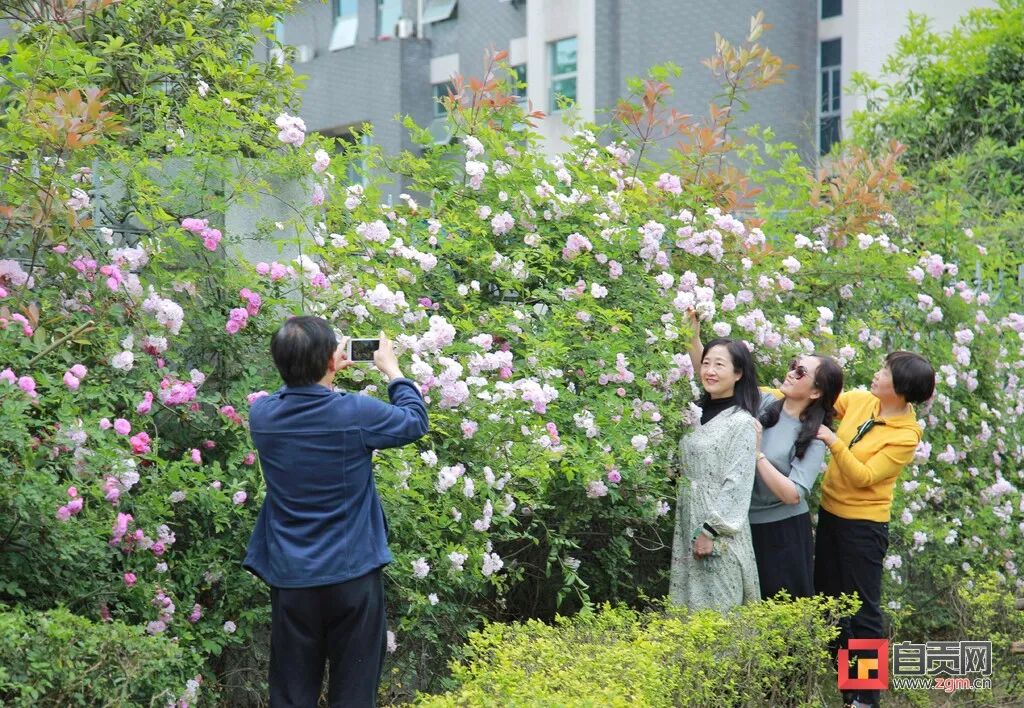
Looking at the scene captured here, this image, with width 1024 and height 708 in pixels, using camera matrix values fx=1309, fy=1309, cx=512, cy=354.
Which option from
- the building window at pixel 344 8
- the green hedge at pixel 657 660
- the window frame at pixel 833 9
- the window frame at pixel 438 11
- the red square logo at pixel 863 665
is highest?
the building window at pixel 344 8

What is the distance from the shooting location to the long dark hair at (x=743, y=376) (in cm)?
530

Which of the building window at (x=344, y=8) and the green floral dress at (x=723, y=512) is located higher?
the building window at (x=344, y=8)

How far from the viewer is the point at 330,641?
12.7 ft

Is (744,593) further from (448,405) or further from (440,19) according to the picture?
(440,19)

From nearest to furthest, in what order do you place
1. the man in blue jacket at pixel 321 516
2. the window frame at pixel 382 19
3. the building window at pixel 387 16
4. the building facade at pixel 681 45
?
1. the man in blue jacket at pixel 321 516
2. the building facade at pixel 681 45
3. the window frame at pixel 382 19
4. the building window at pixel 387 16

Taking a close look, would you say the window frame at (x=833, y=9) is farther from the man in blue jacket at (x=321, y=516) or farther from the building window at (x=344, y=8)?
the man in blue jacket at (x=321, y=516)

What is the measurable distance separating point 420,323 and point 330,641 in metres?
1.67

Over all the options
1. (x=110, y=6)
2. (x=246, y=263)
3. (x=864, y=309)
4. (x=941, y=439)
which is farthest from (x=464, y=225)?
(x=941, y=439)

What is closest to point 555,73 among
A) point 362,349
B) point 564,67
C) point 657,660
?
point 564,67

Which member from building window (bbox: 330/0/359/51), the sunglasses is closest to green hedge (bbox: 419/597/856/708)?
the sunglasses

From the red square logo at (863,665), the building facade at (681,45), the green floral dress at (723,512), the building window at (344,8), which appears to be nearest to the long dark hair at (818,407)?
the green floral dress at (723,512)

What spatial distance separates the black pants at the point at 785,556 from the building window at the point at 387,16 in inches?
799

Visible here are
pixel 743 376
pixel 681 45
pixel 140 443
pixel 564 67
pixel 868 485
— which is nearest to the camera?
pixel 140 443

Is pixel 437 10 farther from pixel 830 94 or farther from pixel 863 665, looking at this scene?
pixel 863 665
